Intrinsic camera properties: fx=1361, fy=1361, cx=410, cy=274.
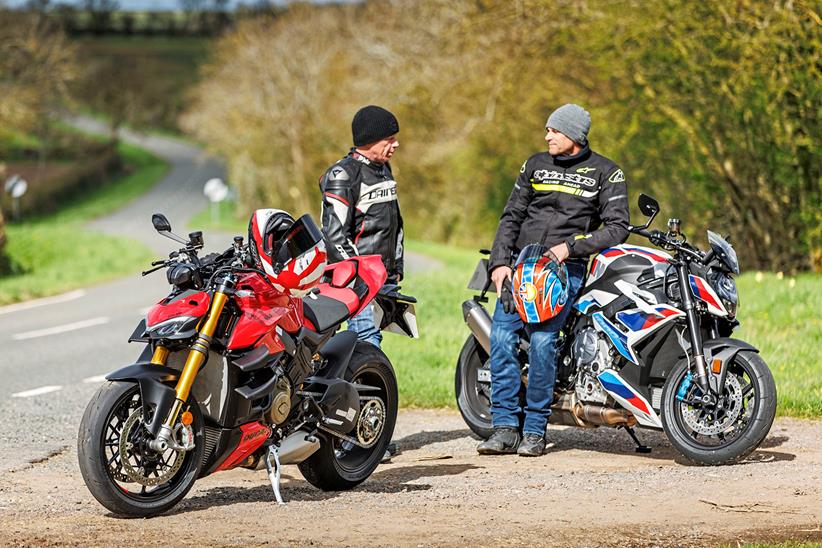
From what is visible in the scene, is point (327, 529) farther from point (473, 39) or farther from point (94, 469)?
point (473, 39)

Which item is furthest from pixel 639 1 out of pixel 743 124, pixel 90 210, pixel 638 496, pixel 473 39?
pixel 90 210

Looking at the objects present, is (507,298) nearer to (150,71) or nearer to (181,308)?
(181,308)

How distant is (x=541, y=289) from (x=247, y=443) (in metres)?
2.27

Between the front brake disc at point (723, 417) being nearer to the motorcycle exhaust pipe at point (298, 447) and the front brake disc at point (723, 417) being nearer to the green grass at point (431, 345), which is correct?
the motorcycle exhaust pipe at point (298, 447)

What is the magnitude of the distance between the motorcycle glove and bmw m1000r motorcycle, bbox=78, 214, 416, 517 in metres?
1.09

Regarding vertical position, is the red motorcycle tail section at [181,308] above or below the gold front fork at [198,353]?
above

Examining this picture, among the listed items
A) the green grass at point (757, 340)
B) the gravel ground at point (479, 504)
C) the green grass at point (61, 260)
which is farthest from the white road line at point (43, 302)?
the gravel ground at point (479, 504)

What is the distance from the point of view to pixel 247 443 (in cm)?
666

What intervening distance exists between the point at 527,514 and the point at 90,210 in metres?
63.2

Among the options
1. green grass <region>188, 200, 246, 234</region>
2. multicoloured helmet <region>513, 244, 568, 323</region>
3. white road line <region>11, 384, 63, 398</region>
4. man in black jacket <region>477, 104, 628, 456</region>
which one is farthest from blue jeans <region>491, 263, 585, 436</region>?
green grass <region>188, 200, 246, 234</region>

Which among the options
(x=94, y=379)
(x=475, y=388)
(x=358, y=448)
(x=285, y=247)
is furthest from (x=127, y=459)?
(x=94, y=379)

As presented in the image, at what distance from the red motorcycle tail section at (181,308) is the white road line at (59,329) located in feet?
37.2

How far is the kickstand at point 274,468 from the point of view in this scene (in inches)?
265

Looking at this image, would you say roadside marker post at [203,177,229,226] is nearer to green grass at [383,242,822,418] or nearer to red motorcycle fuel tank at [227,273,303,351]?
green grass at [383,242,822,418]
